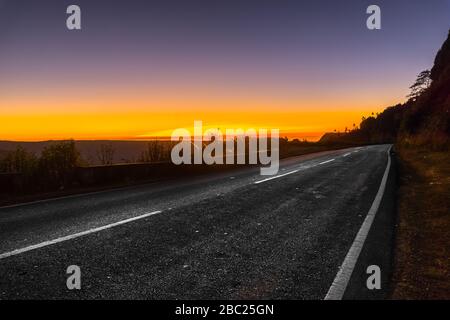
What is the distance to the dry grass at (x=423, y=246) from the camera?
3.85 meters

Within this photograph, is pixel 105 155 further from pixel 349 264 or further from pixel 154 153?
pixel 349 264

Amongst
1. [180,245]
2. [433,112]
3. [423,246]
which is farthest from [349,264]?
[433,112]

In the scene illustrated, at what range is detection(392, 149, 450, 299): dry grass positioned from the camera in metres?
3.85

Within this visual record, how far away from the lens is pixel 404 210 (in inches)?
310

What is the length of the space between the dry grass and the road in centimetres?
72

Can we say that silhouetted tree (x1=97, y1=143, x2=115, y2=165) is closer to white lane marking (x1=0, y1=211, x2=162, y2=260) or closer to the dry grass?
white lane marking (x1=0, y1=211, x2=162, y2=260)

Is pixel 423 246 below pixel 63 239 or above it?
below

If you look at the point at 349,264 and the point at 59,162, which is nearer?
the point at 349,264

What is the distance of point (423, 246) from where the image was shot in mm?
5301

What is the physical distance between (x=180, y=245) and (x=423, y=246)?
3.65m

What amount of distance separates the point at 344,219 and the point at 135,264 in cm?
419
